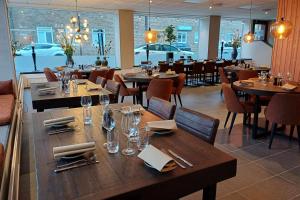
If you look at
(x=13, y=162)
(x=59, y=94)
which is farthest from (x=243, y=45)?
(x=13, y=162)

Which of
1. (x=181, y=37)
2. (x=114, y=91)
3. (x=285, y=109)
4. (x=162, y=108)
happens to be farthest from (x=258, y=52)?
(x=162, y=108)

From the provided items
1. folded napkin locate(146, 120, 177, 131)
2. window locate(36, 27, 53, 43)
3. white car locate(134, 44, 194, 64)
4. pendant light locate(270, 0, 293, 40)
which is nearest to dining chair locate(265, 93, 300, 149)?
pendant light locate(270, 0, 293, 40)

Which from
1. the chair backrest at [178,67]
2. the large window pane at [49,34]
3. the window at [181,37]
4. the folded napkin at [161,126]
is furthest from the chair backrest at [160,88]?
the window at [181,37]

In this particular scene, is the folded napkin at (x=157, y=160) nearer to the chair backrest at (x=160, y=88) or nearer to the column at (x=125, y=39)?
the chair backrest at (x=160, y=88)

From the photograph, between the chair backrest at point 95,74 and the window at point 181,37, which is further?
the window at point 181,37

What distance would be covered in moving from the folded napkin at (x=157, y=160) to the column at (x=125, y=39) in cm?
782

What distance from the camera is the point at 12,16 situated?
26.2ft

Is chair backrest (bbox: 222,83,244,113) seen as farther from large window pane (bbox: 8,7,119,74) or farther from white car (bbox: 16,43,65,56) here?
white car (bbox: 16,43,65,56)

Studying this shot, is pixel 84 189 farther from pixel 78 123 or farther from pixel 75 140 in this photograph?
pixel 78 123

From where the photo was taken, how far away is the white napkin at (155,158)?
1253mm

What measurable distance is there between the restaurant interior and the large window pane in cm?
4

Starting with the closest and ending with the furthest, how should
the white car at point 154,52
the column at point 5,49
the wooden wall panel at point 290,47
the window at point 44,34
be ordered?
the wooden wall panel at point 290,47
the column at point 5,49
the window at point 44,34
the white car at point 154,52

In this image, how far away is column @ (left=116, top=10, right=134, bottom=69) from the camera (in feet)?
28.3

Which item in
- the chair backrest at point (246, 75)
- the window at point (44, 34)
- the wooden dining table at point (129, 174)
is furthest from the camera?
the window at point (44, 34)
